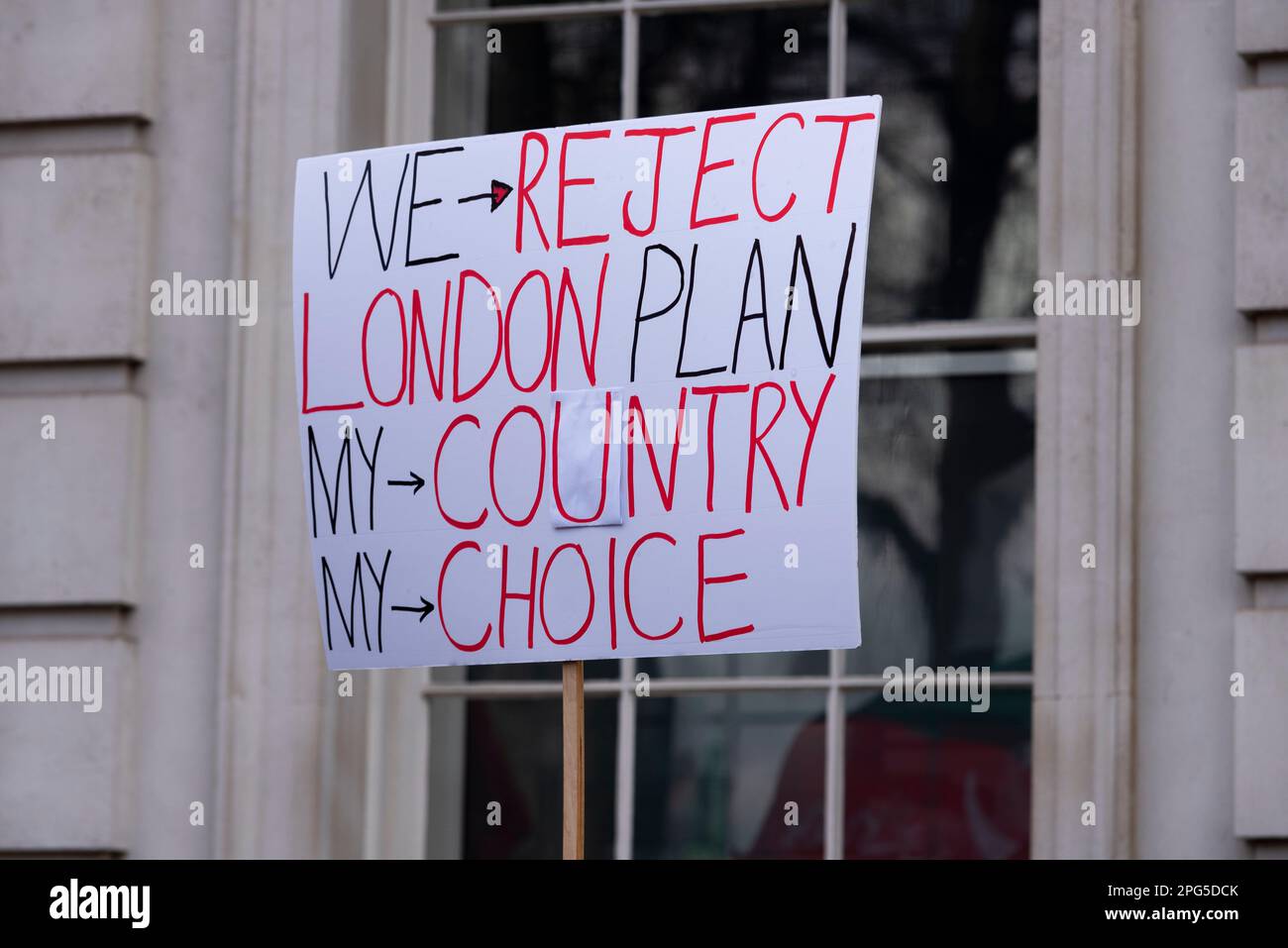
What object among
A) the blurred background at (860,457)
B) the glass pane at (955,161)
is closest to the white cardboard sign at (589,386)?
the blurred background at (860,457)

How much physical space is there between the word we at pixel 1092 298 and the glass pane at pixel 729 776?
1.13 meters

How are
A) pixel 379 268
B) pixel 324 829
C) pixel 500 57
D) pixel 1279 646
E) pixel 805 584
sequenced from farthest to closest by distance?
1. pixel 500 57
2. pixel 324 829
3. pixel 1279 646
4. pixel 379 268
5. pixel 805 584

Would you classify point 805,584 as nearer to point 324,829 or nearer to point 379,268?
point 379,268

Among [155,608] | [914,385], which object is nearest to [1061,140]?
[914,385]

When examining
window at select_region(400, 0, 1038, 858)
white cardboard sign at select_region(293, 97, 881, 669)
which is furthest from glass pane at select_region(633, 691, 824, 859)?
white cardboard sign at select_region(293, 97, 881, 669)

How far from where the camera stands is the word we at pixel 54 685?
19.7 feet

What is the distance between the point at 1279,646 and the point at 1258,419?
0.52 meters

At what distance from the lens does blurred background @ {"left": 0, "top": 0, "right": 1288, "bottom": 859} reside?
5.45m

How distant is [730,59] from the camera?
6141 mm

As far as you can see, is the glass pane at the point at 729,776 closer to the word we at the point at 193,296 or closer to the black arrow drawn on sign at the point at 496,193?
the word we at the point at 193,296

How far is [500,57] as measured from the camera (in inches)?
249

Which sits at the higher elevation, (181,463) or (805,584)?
(181,463)

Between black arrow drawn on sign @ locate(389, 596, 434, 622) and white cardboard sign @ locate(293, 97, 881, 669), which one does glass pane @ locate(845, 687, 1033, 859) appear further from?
black arrow drawn on sign @ locate(389, 596, 434, 622)
